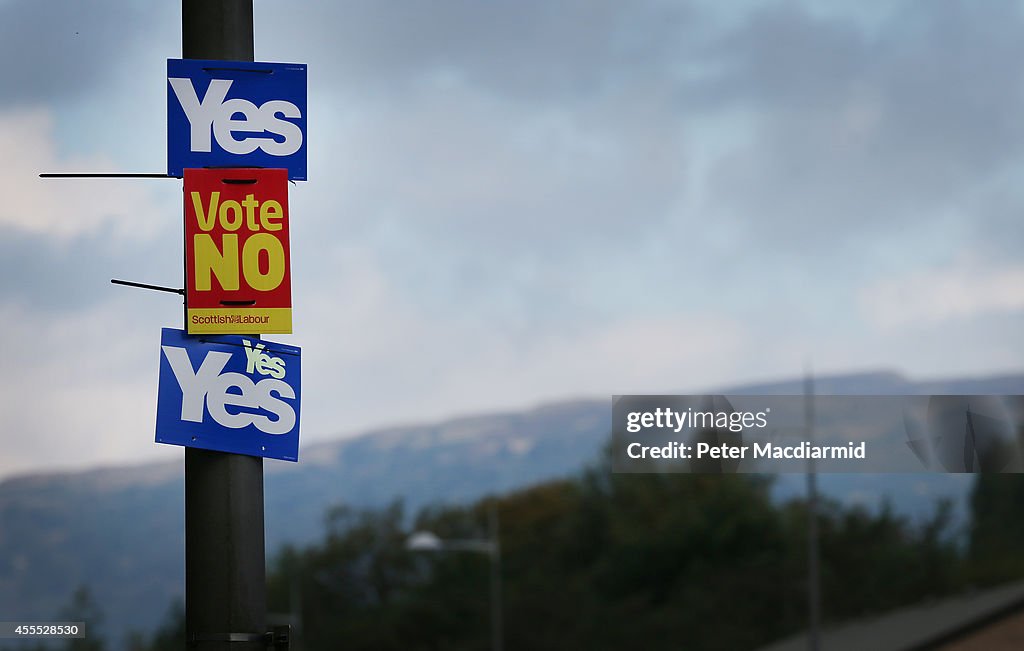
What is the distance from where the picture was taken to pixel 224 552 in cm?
398

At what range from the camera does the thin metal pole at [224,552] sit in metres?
3.97

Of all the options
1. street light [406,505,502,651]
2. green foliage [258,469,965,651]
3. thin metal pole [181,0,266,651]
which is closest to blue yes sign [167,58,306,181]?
thin metal pole [181,0,266,651]

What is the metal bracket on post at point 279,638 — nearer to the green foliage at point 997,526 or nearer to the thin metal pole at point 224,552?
the thin metal pole at point 224,552

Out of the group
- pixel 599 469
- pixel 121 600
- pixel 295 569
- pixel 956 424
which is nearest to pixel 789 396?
pixel 956 424

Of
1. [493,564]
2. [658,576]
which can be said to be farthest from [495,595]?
[658,576]

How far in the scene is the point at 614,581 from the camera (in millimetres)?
66688

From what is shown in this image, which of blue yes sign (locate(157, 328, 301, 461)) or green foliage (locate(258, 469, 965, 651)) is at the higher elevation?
blue yes sign (locate(157, 328, 301, 461))

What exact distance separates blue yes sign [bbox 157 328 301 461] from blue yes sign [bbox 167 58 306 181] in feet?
1.90

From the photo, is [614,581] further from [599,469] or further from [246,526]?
[246,526]

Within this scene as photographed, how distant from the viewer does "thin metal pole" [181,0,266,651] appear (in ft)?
13.0

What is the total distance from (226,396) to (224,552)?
48 cm

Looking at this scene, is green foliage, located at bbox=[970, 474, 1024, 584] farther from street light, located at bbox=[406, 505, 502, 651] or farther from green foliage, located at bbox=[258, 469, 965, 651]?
street light, located at bbox=[406, 505, 502, 651]

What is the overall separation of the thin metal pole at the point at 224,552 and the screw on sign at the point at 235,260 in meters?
0.10

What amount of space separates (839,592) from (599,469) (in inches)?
801
